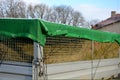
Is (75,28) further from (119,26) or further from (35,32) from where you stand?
(119,26)

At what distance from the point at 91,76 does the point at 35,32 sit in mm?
4258

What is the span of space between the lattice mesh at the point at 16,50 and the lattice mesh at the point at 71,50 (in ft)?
1.83

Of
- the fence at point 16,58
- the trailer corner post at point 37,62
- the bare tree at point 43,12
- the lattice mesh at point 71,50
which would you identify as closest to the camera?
the trailer corner post at point 37,62

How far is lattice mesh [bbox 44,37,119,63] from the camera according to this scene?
8570mm

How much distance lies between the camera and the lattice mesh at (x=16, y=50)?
26.2 ft

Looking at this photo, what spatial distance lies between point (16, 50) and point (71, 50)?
230 cm

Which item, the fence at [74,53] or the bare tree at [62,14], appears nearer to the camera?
the fence at [74,53]

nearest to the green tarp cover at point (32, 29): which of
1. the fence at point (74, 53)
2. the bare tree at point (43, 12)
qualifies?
the fence at point (74, 53)

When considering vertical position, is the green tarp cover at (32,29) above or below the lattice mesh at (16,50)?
above

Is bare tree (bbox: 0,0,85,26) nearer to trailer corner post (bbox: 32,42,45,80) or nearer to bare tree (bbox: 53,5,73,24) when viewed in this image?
bare tree (bbox: 53,5,73,24)

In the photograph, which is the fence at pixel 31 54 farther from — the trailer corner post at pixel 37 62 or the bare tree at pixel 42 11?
the bare tree at pixel 42 11

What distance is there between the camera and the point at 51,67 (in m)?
8.57

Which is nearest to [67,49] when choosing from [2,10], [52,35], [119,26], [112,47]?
[52,35]

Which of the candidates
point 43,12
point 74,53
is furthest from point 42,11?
point 74,53
